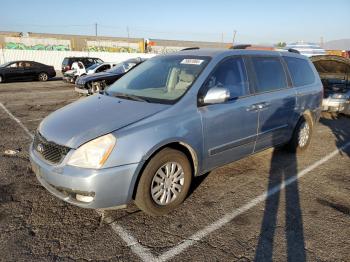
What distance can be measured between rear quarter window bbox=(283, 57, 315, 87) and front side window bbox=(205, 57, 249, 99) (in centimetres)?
144

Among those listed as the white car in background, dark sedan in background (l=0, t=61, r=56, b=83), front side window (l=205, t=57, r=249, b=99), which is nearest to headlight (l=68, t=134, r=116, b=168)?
front side window (l=205, t=57, r=249, b=99)

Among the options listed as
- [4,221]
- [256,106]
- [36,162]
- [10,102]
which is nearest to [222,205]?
[256,106]

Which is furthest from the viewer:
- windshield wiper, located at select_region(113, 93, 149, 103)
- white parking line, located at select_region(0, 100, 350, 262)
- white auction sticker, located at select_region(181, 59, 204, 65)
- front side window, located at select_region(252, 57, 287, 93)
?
front side window, located at select_region(252, 57, 287, 93)

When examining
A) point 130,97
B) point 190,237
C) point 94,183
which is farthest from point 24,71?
point 190,237

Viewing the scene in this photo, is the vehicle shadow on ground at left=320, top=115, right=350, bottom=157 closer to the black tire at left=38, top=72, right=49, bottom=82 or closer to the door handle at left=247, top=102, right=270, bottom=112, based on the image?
the door handle at left=247, top=102, right=270, bottom=112

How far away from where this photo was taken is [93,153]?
10.5 feet

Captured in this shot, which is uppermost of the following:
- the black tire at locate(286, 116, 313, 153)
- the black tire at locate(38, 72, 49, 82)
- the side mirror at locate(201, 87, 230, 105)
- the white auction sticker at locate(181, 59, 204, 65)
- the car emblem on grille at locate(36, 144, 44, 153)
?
the white auction sticker at locate(181, 59, 204, 65)

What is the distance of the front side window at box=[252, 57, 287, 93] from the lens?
4836mm

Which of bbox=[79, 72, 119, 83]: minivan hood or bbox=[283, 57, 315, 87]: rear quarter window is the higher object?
bbox=[283, 57, 315, 87]: rear quarter window

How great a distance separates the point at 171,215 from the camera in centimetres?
374

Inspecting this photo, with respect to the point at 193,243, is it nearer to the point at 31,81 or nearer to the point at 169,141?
the point at 169,141

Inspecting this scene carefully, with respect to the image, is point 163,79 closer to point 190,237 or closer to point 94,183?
point 94,183

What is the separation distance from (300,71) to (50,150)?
441cm

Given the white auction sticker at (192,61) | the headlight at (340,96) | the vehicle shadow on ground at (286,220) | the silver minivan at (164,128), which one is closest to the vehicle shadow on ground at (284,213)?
the vehicle shadow on ground at (286,220)
